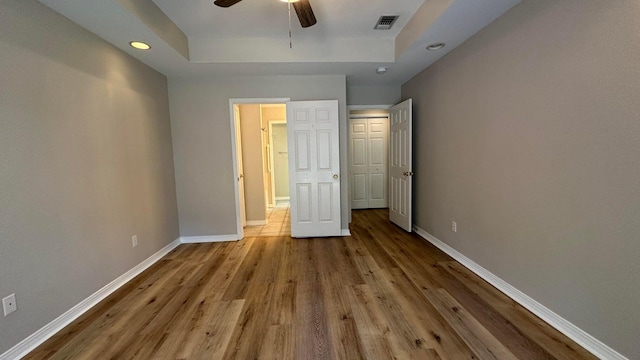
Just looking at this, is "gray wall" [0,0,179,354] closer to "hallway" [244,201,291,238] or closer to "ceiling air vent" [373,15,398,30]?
"hallway" [244,201,291,238]

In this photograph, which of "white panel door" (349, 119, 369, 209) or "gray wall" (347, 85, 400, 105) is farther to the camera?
"white panel door" (349, 119, 369, 209)

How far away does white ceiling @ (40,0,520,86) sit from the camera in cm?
204

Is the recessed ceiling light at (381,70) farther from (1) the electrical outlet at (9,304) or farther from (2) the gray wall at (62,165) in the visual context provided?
(1) the electrical outlet at (9,304)

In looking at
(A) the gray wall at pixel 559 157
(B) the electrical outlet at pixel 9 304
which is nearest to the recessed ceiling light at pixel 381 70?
(A) the gray wall at pixel 559 157

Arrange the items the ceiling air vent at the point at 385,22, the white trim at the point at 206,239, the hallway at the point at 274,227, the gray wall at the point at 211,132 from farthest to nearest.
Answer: the hallway at the point at 274,227
the white trim at the point at 206,239
the gray wall at the point at 211,132
the ceiling air vent at the point at 385,22

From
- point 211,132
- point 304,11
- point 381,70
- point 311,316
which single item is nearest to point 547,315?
point 311,316

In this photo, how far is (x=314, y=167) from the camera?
3.68m

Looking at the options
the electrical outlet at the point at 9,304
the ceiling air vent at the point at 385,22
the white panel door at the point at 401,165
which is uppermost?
the ceiling air vent at the point at 385,22

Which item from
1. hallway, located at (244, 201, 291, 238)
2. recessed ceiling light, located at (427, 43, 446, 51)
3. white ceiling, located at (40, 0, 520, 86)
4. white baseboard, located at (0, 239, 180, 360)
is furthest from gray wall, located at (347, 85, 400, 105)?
white baseboard, located at (0, 239, 180, 360)

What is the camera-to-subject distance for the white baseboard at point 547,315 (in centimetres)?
148

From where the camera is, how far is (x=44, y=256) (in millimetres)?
1749

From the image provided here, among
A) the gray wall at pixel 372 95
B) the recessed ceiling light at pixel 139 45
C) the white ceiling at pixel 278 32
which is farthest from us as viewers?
the gray wall at pixel 372 95

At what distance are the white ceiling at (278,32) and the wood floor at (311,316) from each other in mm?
2368

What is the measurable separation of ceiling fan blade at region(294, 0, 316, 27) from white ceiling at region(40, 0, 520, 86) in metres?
0.35
